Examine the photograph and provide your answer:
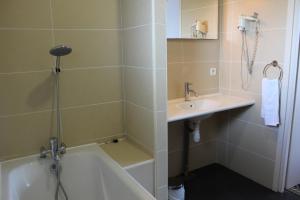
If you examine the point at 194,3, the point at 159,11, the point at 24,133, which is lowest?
the point at 24,133

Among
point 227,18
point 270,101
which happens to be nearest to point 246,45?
point 227,18

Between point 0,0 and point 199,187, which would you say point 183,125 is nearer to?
point 199,187

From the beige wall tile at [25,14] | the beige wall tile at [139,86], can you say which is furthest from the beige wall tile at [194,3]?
the beige wall tile at [25,14]

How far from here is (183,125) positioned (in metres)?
2.63

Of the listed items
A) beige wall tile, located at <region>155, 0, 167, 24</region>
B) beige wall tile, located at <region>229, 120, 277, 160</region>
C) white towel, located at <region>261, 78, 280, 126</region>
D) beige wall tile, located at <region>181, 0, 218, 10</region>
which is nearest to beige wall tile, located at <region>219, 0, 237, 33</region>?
beige wall tile, located at <region>181, 0, 218, 10</region>

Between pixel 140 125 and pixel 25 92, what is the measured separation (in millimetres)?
905

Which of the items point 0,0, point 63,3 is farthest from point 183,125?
point 0,0

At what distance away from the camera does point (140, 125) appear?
206 cm

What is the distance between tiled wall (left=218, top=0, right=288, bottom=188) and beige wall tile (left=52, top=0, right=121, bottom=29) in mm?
1247

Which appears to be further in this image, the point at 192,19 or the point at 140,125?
the point at 192,19

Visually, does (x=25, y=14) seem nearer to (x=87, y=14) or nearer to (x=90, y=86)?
(x=87, y=14)

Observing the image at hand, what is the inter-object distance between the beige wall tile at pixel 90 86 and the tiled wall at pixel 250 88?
127 cm

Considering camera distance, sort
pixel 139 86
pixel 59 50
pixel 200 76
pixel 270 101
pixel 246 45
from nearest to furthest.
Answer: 1. pixel 59 50
2. pixel 139 86
3. pixel 270 101
4. pixel 246 45
5. pixel 200 76

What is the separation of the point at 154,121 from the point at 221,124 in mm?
1327
